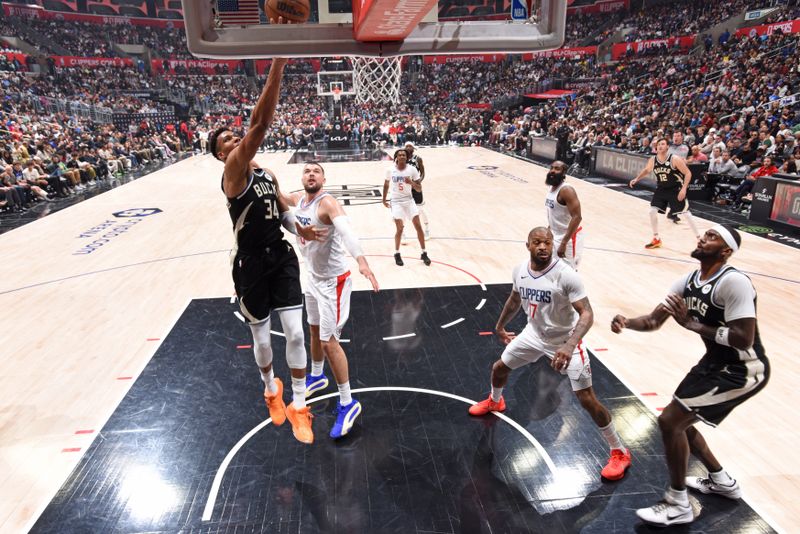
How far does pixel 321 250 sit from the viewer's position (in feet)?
14.3

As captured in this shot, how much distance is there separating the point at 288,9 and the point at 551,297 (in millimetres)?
2603

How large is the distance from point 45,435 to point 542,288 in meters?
4.24

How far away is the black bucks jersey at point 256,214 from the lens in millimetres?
3674

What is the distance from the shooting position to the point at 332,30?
4133mm

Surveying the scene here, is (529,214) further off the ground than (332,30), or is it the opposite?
(332,30)

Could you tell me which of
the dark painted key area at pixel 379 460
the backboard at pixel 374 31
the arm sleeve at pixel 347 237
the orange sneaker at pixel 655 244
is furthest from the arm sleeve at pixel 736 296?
the orange sneaker at pixel 655 244

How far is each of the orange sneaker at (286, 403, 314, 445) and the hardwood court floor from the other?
171cm

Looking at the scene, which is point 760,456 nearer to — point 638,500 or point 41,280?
point 638,500

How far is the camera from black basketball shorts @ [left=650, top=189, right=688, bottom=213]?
29.4 ft

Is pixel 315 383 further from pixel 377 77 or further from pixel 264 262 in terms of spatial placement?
pixel 377 77

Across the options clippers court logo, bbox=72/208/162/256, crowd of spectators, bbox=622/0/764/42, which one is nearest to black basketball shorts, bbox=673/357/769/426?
clippers court logo, bbox=72/208/162/256

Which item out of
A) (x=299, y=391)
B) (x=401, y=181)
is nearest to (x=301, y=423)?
(x=299, y=391)

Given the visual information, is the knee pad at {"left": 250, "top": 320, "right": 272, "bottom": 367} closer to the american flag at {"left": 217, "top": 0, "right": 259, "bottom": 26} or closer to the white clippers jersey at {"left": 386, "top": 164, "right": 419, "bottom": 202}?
the american flag at {"left": 217, "top": 0, "right": 259, "bottom": 26}

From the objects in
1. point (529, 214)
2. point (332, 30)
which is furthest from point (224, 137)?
point (529, 214)
